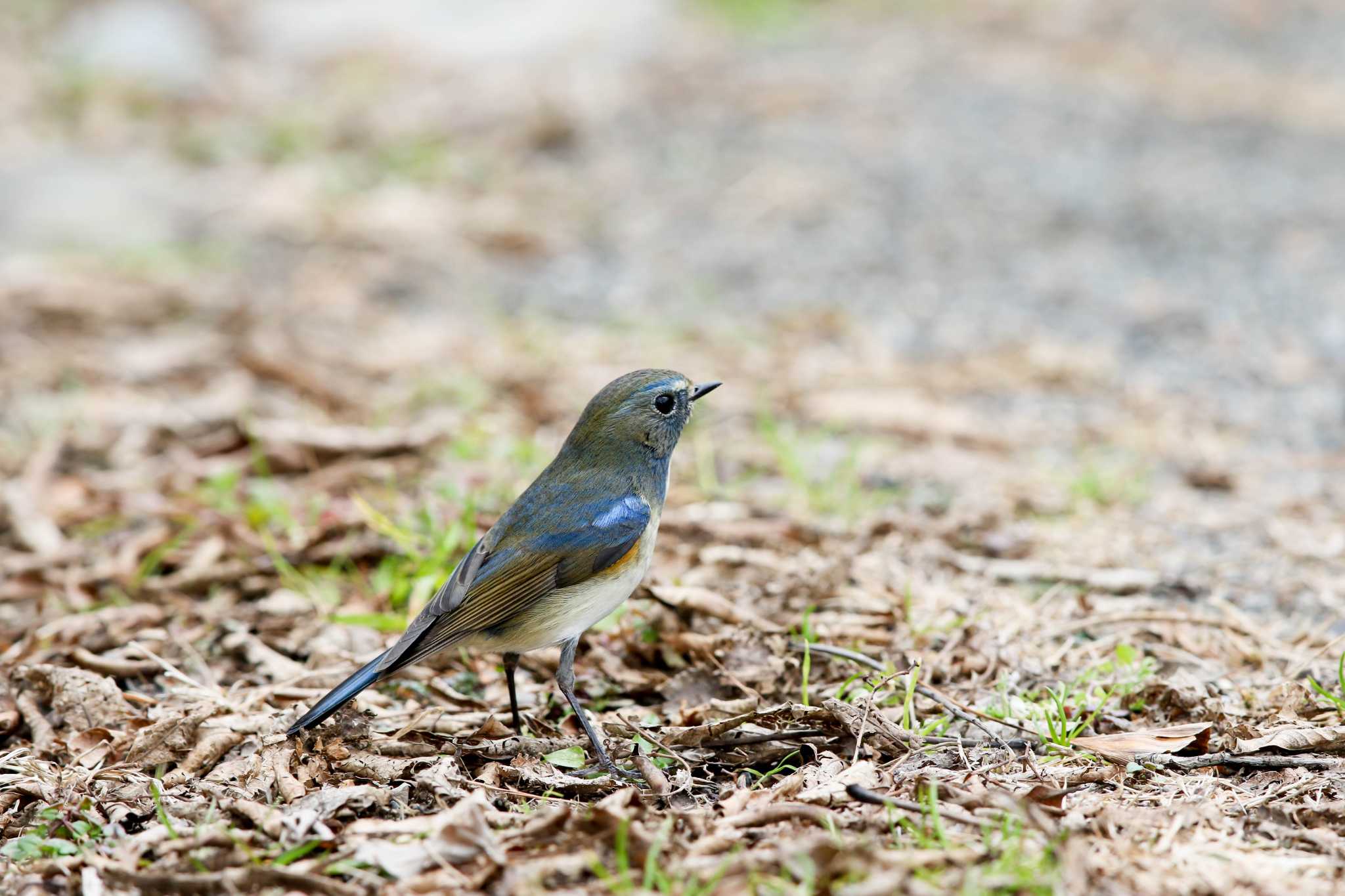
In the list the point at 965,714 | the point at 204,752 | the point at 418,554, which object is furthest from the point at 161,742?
the point at 965,714

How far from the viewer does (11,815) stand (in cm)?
343

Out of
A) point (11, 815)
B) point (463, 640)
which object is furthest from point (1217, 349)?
point (11, 815)

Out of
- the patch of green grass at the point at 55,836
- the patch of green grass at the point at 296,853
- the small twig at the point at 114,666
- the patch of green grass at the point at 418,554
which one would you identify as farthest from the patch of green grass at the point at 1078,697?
the small twig at the point at 114,666

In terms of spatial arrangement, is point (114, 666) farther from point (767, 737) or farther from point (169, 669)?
point (767, 737)

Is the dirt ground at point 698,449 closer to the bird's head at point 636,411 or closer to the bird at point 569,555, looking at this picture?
the bird at point 569,555

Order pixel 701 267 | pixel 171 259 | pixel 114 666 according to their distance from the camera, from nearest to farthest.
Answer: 1. pixel 114 666
2. pixel 171 259
3. pixel 701 267

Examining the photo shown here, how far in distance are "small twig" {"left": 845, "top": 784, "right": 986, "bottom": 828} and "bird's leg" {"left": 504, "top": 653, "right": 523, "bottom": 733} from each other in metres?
1.14

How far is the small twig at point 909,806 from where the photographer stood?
117 inches

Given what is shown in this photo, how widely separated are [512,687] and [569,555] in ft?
1.37

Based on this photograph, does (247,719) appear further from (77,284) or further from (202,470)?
(77,284)

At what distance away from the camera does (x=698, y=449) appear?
20.2 ft

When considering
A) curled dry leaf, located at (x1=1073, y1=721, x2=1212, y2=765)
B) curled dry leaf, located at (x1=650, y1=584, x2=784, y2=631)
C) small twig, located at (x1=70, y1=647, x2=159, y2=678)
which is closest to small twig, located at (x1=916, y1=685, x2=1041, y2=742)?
curled dry leaf, located at (x1=1073, y1=721, x2=1212, y2=765)

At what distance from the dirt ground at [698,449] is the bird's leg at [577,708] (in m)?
0.13

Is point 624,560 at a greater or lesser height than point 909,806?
greater
